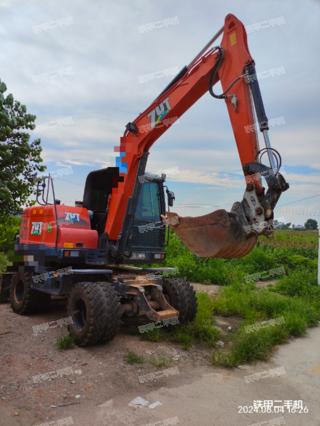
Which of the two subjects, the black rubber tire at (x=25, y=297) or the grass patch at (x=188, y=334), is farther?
the black rubber tire at (x=25, y=297)

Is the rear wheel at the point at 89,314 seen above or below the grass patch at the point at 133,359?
above

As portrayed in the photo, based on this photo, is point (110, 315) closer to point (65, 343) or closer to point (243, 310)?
point (65, 343)

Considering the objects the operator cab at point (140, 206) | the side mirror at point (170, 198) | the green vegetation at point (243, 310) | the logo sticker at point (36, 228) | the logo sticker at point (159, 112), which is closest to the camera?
the green vegetation at point (243, 310)

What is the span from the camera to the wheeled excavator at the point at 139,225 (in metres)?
4.02

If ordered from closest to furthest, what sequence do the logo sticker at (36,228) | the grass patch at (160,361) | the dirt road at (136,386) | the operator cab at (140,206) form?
the dirt road at (136,386), the grass patch at (160,361), the operator cab at (140,206), the logo sticker at (36,228)

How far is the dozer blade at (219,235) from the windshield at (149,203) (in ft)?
6.92

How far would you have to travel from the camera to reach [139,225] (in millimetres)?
6113

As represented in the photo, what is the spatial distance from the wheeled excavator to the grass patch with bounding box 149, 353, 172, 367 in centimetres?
54

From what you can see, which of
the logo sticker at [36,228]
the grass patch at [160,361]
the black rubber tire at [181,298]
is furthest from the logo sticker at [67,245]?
the grass patch at [160,361]

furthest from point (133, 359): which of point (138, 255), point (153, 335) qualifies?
point (138, 255)

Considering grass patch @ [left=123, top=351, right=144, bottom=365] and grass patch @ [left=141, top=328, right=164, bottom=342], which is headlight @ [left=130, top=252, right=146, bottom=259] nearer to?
grass patch @ [left=141, top=328, right=164, bottom=342]

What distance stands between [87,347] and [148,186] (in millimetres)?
2961

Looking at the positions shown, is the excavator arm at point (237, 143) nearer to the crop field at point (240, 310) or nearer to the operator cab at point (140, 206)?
the operator cab at point (140, 206)

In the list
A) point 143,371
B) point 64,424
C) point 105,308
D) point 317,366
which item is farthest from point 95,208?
point 317,366
